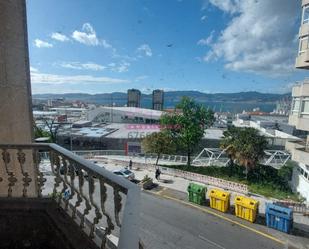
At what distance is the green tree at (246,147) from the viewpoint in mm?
24297

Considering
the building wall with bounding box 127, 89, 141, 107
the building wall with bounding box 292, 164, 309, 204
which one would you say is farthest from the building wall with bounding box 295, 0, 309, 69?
the building wall with bounding box 127, 89, 141, 107

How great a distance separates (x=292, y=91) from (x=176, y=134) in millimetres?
14889

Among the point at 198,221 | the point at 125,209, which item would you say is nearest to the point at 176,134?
the point at 198,221

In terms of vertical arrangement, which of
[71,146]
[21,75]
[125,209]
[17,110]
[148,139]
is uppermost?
[21,75]

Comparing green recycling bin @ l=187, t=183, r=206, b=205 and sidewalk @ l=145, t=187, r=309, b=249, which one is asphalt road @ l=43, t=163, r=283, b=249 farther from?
green recycling bin @ l=187, t=183, r=206, b=205

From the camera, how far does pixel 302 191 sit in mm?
19875

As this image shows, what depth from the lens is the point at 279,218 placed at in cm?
1422

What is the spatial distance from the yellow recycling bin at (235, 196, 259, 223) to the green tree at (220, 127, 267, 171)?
9.22 meters

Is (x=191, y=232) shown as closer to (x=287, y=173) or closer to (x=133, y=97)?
(x=287, y=173)

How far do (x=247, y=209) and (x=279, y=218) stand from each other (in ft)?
5.89

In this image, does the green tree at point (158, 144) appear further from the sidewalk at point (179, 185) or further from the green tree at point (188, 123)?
the sidewalk at point (179, 185)

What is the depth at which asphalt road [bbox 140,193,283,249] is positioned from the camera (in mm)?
12367

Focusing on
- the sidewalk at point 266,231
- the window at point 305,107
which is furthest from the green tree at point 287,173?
the sidewalk at point 266,231

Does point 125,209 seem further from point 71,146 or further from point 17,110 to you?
point 71,146
